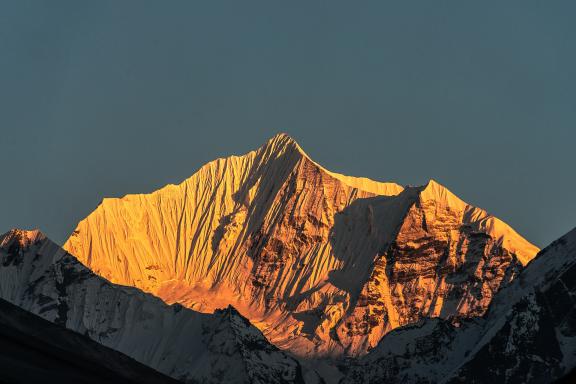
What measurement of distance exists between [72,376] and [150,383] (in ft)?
111

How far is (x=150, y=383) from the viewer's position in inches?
7392

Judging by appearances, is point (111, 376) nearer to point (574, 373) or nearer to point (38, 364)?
point (38, 364)

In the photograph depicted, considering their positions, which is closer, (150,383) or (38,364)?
(38,364)

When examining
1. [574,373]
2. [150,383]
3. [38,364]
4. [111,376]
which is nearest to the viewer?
[574,373]

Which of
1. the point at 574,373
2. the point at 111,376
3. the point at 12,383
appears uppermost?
the point at 111,376

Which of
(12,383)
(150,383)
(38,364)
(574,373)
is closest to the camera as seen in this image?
(574,373)

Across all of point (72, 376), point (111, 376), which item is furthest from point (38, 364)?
point (111, 376)

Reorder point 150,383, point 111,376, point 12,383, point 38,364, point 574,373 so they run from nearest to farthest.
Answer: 1. point 574,373
2. point 12,383
3. point 38,364
4. point 111,376
5. point 150,383

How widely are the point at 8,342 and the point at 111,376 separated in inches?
438

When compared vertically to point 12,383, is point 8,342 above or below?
above

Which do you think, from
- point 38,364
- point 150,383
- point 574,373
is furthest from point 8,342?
point 574,373

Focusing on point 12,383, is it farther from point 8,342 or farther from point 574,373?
point 574,373

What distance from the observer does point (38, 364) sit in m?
153

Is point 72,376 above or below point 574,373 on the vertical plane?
above
